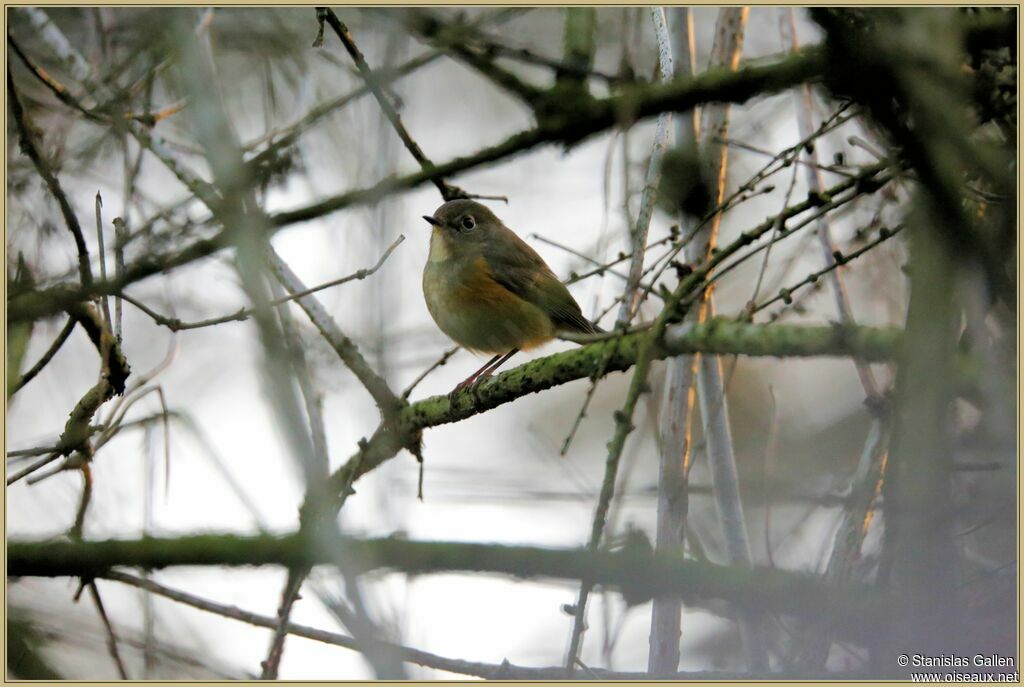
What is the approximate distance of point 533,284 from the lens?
5.60 m

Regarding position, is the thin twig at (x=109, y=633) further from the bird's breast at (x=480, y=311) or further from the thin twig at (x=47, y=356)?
the bird's breast at (x=480, y=311)

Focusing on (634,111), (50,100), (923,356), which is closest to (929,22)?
(923,356)

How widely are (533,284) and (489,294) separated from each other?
0.33 meters

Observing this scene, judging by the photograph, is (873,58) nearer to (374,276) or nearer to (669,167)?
(374,276)

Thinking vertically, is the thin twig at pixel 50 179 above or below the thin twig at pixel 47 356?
above

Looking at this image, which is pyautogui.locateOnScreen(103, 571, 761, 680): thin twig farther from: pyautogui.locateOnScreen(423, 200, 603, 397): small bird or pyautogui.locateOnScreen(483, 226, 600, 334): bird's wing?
pyautogui.locateOnScreen(483, 226, 600, 334): bird's wing

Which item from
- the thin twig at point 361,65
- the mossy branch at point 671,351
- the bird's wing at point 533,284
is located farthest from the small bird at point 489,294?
the thin twig at point 361,65

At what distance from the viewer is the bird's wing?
Answer: 549 centimetres

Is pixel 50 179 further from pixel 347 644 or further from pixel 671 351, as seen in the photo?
pixel 671 351

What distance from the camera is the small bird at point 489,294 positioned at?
5.32m

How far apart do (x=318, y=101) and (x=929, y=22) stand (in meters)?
4.11

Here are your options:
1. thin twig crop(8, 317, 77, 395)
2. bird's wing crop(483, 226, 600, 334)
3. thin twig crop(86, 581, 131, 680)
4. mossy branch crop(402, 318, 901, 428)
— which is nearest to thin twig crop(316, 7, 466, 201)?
mossy branch crop(402, 318, 901, 428)

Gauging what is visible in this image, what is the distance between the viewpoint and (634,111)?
81.8 inches

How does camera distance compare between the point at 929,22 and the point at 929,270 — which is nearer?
the point at 929,270
